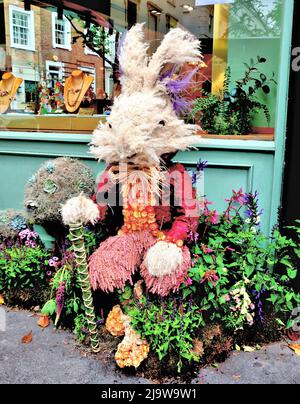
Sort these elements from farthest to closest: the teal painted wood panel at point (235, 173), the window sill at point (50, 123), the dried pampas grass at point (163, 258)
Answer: the window sill at point (50, 123) < the teal painted wood panel at point (235, 173) < the dried pampas grass at point (163, 258)

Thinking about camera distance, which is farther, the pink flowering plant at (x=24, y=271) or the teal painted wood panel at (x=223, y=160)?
the pink flowering plant at (x=24, y=271)

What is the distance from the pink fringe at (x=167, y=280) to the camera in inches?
92.1

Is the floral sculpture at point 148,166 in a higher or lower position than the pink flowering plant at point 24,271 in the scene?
higher

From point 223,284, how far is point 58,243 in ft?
4.95

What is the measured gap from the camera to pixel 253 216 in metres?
2.78

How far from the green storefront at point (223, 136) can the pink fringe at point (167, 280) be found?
0.91m

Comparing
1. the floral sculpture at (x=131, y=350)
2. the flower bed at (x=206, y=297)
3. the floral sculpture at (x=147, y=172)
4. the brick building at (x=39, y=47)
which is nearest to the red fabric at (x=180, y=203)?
the floral sculpture at (x=147, y=172)

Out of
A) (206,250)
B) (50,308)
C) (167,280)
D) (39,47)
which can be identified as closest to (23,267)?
(50,308)

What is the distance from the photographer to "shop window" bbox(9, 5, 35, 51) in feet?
13.8

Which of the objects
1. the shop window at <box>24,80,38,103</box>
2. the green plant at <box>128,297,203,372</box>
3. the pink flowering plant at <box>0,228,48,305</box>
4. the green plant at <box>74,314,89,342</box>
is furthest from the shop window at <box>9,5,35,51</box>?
the green plant at <box>128,297,203,372</box>

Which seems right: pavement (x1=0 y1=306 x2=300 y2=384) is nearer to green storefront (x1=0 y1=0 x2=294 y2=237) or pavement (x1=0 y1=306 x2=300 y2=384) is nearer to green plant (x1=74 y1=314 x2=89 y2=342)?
green plant (x1=74 y1=314 x2=89 y2=342)

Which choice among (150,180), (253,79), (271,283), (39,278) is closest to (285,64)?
(253,79)

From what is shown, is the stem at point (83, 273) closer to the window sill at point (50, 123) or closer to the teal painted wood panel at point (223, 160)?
the teal painted wood panel at point (223, 160)
